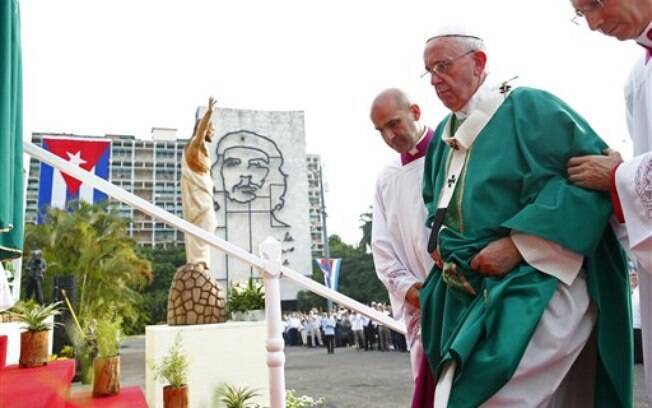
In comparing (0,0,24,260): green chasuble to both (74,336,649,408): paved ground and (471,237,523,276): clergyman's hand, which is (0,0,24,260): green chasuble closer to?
(471,237,523,276): clergyman's hand

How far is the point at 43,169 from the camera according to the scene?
5.37 metres

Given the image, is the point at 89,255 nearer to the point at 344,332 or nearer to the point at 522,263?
the point at 344,332

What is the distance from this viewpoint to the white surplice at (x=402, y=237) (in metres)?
2.35

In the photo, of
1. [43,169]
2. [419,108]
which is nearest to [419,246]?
[419,108]

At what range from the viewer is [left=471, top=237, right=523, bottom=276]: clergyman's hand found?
152 centimetres

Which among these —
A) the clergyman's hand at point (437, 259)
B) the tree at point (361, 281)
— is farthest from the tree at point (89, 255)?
the clergyman's hand at point (437, 259)

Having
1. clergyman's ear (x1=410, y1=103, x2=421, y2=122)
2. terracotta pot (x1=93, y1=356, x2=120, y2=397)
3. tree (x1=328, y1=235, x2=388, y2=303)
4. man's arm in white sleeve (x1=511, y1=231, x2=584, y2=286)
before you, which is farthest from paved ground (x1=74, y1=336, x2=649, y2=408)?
tree (x1=328, y1=235, x2=388, y2=303)

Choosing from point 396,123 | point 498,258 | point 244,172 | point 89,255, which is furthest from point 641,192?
point 244,172

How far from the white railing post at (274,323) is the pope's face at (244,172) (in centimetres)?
3416

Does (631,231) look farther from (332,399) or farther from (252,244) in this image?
(252,244)

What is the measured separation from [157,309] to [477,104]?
45.0m

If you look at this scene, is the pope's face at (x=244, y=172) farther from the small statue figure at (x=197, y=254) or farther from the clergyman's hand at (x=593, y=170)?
the clergyman's hand at (x=593, y=170)

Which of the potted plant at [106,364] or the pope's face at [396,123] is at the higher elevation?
the pope's face at [396,123]

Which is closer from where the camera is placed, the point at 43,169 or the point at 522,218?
the point at 522,218
